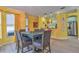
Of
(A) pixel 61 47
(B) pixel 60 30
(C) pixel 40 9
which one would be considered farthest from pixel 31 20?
(A) pixel 61 47

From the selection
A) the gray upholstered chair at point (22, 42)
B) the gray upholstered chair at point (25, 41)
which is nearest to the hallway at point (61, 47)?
the gray upholstered chair at point (22, 42)

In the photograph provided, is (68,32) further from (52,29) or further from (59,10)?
(59,10)

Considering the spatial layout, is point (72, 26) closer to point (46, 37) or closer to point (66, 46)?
point (66, 46)

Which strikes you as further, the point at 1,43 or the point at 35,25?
the point at 35,25

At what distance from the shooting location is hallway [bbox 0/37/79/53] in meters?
2.58

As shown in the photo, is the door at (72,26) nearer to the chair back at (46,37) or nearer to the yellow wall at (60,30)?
the yellow wall at (60,30)

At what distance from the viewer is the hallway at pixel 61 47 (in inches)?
102

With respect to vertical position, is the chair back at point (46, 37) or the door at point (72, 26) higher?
the door at point (72, 26)

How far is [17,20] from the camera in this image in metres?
2.62

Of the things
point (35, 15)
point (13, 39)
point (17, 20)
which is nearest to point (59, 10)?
point (35, 15)

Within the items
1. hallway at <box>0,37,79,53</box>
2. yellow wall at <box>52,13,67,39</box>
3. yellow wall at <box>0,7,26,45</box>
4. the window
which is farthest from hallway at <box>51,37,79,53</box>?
the window
